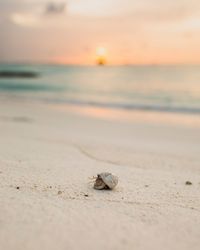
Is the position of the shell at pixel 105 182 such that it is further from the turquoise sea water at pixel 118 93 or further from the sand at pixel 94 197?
the turquoise sea water at pixel 118 93

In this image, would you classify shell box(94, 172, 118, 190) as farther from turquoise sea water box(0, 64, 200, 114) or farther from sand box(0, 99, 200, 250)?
turquoise sea water box(0, 64, 200, 114)

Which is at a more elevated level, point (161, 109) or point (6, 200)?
point (161, 109)

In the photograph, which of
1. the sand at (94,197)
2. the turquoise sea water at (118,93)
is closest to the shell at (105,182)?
the sand at (94,197)

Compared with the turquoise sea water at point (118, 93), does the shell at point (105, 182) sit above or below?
below

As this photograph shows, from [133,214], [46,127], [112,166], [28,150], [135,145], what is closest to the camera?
[133,214]

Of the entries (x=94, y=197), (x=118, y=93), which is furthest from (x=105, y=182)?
(x=118, y=93)

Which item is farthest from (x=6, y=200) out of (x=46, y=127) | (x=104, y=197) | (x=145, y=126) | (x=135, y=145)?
(x=145, y=126)

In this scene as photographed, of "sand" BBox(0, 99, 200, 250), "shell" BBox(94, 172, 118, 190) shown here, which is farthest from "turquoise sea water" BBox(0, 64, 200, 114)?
"shell" BBox(94, 172, 118, 190)

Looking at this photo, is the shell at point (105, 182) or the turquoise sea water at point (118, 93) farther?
the turquoise sea water at point (118, 93)

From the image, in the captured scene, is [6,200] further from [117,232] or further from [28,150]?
[28,150]
